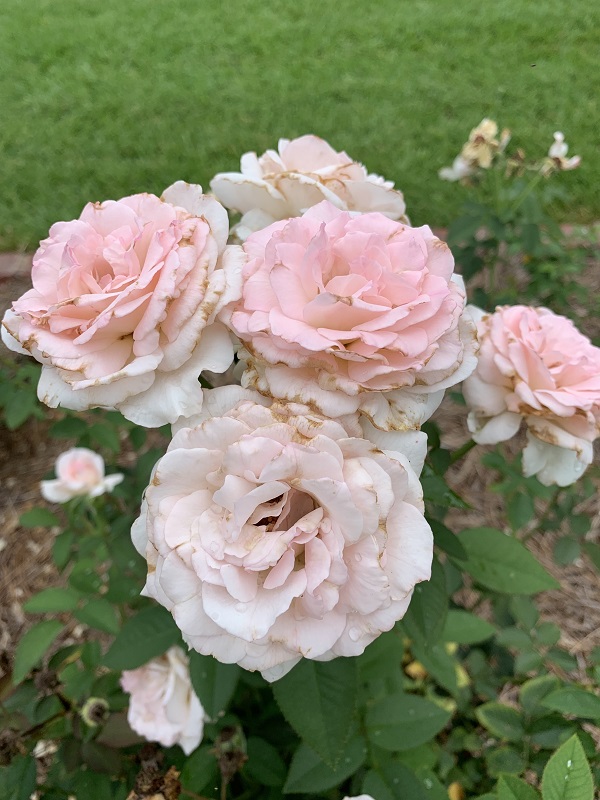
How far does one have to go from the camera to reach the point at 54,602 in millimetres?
1301

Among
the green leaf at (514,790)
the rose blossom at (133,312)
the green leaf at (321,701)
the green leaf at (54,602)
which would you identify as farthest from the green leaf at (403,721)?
the rose blossom at (133,312)

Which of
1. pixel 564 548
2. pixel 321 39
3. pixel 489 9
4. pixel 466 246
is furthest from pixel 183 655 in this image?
pixel 489 9

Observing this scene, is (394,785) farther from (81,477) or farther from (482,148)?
(482,148)

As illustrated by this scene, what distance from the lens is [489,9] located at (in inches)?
156

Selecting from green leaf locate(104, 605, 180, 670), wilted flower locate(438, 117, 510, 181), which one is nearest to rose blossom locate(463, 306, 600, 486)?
green leaf locate(104, 605, 180, 670)

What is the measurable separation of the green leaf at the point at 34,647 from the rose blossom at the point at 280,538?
31.0 inches

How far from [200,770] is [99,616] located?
→ 0.33 metres

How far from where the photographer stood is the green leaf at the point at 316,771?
3.25ft

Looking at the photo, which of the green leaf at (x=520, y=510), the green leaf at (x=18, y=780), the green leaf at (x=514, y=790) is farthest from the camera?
the green leaf at (x=520, y=510)

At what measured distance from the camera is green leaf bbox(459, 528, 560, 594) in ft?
3.75

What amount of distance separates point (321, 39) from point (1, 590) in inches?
140

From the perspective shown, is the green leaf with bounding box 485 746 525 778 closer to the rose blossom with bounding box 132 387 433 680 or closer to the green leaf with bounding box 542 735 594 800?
the green leaf with bounding box 542 735 594 800

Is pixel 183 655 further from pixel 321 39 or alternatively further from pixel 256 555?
pixel 321 39

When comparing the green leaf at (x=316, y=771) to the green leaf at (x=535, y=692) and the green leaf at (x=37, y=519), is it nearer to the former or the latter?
the green leaf at (x=535, y=692)
